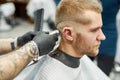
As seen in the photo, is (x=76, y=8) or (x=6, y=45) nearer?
(x=76, y=8)

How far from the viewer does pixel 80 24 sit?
1.17 meters

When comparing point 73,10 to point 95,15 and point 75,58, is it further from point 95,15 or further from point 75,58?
point 75,58

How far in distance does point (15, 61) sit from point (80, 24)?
1.06 feet

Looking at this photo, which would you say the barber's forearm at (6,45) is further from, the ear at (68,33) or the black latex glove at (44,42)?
the ear at (68,33)

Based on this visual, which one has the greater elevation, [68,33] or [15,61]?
[68,33]

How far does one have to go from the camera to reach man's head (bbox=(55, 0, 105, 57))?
1151 millimetres

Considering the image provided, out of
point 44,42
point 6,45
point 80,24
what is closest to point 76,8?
point 80,24

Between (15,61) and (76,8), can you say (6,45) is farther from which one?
(76,8)

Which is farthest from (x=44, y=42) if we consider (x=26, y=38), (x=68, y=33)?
(x=26, y=38)

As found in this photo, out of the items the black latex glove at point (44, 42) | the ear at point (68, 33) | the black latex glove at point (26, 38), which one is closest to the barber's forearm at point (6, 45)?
the black latex glove at point (26, 38)

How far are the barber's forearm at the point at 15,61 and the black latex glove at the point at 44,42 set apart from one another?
3cm

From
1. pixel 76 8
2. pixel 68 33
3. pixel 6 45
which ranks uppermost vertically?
pixel 76 8

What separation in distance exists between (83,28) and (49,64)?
0.74 ft

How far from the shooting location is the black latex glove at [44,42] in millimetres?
1189
